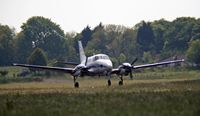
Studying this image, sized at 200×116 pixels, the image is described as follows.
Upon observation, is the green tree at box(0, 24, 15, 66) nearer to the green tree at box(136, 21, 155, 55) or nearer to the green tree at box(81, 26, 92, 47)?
the green tree at box(81, 26, 92, 47)

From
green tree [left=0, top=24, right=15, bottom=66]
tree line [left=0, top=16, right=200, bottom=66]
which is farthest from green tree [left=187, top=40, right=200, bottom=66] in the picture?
green tree [left=0, top=24, right=15, bottom=66]

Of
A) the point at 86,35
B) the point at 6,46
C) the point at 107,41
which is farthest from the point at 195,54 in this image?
the point at 86,35

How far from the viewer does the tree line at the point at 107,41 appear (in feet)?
518

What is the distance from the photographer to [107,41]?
7037 inches

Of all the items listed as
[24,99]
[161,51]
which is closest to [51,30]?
[161,51]

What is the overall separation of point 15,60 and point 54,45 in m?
17.5

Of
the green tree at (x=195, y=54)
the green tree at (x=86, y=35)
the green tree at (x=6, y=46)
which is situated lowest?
the green tree at (x=195, y=54)

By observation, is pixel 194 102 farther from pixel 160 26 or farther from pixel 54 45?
pixel 160 26

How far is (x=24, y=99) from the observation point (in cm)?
3081

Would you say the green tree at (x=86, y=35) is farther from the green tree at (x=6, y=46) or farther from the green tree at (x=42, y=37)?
the green tree at (x=6, y=46)

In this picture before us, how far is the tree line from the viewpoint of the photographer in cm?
15800

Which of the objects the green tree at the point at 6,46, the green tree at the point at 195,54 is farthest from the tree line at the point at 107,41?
the green tree at the point at 195,54

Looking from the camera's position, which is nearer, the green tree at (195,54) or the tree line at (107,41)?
the green tree at (195,54)

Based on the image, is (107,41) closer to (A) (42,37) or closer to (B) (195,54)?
(A) (42,37)
